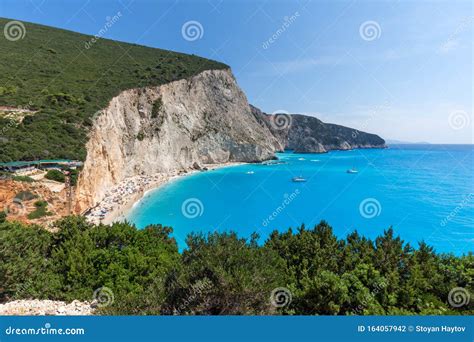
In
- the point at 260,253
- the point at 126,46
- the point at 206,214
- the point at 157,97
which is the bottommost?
the point at 206,214

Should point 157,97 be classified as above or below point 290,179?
above

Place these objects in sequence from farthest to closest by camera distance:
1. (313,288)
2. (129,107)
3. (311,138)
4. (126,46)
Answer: (311,138) < (126,46) < (129,107) < (313,288)

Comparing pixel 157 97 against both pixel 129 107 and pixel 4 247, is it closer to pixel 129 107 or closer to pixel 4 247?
pixel 129 107

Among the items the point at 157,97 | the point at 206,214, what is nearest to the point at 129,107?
the point at 157,97

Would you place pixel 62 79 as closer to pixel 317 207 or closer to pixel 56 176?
pixel 56 176

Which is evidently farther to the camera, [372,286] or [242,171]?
[242,171]

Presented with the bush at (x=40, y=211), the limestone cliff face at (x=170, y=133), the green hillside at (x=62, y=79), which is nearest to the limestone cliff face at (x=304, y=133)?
the limestone cliff face at (x=170, y=133)

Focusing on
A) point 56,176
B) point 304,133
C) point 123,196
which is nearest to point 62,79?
point 123,196
